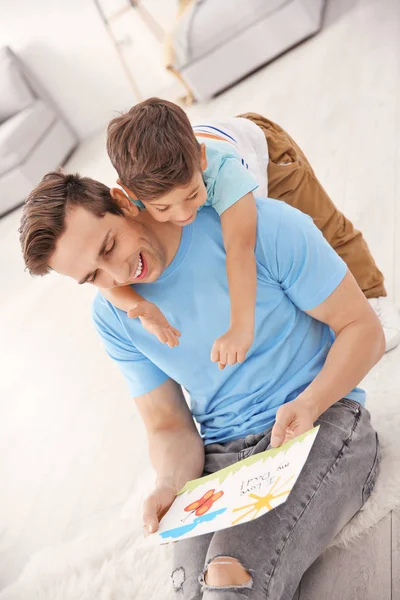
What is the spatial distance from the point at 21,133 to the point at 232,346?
165 inches

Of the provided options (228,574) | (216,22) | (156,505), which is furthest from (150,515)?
(216,22)

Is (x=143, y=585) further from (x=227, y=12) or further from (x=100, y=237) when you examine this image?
(x=227, y=12)

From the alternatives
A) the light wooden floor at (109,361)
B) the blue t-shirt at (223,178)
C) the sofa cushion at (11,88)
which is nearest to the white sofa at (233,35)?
the light wooden floor at (109,361)

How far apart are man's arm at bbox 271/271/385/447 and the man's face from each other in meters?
0.30

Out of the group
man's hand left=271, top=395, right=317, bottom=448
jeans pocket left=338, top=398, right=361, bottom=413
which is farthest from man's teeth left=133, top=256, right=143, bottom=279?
jeans pocket left=338, top=398, right=361, bottom=413

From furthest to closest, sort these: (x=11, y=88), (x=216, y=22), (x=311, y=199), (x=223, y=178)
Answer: (x=11, y=88)
(x=216, y=22)
(x=311, y=199)
(x=223, y=178)

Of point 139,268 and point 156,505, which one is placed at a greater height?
point 139,268

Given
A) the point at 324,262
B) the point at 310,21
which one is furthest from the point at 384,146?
the point at 310,21

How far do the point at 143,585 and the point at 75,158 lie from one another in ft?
14.1

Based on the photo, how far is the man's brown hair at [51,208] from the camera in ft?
3.84

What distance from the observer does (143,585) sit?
1547 millimetres

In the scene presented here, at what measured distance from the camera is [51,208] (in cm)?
117

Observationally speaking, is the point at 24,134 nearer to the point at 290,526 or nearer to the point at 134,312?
the point at 134,312

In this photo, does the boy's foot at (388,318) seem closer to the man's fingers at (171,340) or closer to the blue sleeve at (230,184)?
the blue sleeve at (230,184)
